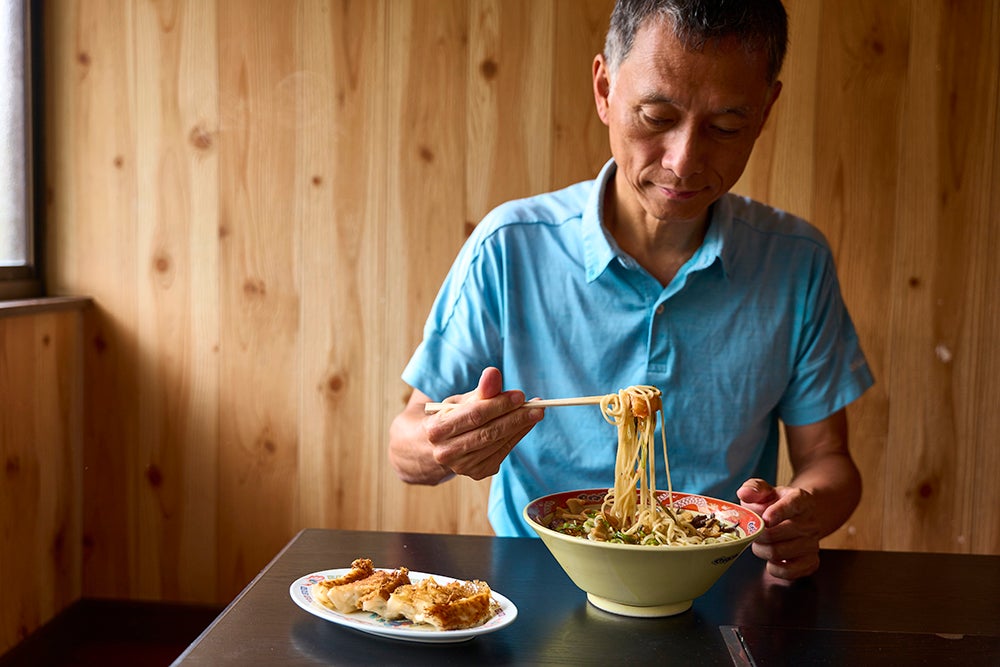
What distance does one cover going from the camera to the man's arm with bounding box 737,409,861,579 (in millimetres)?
1412

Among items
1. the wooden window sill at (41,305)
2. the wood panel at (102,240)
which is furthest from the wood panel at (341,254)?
the wooden window sill at (41,305)

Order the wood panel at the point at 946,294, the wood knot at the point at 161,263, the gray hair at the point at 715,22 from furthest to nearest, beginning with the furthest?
1. the wood knot at the point at 161,263
2. the wood panel at the point at 946,294
3. the gray hair at the point at 715,22

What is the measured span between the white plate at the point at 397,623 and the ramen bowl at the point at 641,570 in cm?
10

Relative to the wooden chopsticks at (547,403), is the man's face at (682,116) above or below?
above

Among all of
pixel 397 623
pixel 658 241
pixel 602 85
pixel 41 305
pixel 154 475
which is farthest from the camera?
pixel 154 475

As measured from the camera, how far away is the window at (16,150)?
271 centimetres

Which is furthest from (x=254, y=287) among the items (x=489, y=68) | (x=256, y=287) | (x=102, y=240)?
(x=489, y=68)

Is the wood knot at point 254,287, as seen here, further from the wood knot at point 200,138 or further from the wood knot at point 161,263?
the wood knot at point 200,138

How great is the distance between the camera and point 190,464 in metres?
2.91

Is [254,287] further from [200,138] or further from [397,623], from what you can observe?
[397,623]

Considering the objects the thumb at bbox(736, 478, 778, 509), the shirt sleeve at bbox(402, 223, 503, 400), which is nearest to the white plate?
the thumb at bbox(736, 478, 778, 509)

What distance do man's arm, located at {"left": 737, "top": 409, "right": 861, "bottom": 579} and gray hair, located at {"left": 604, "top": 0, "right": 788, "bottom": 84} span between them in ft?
2.32

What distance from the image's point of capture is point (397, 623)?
1.16m

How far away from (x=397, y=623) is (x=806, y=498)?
67cm
